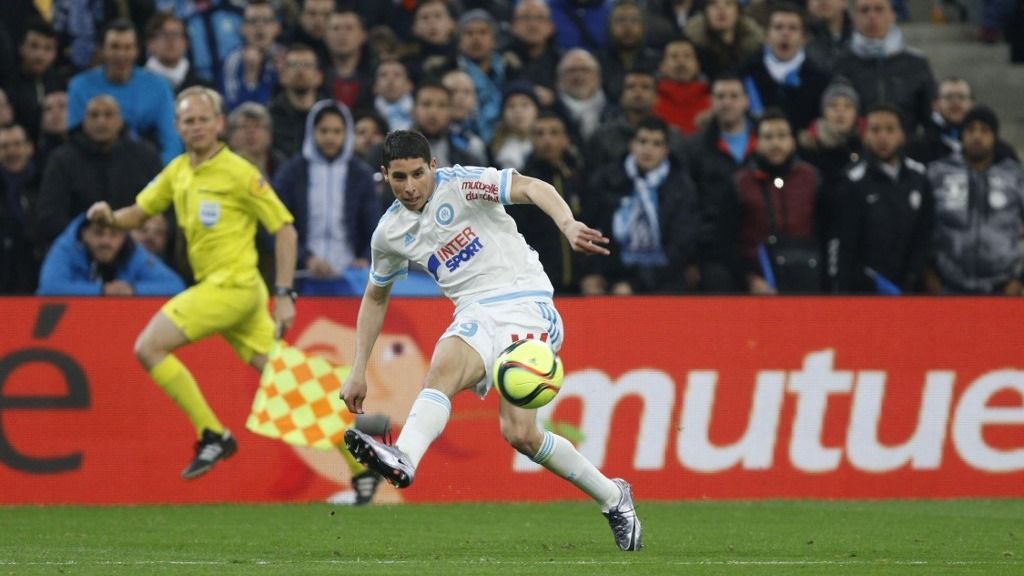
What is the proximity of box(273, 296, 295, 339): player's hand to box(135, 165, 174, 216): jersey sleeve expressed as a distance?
41.2 inches

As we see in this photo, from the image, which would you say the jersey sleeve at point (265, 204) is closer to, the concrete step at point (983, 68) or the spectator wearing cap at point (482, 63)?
the spectator wearing cap at point (482, 63)

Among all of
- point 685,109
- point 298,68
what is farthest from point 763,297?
point 298,68

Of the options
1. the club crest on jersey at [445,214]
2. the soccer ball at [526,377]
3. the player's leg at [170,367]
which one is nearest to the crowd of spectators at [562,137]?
the player's leg at [170,367]

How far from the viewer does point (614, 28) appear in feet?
55.0

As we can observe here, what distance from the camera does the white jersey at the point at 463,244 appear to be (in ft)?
30.4

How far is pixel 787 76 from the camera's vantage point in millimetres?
16453

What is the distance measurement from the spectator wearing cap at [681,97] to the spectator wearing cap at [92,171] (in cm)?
475

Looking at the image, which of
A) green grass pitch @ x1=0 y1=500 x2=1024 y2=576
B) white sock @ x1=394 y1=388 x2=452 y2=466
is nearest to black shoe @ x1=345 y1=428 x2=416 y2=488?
white sock @ x1=394 y1=388 x2=452 y2=466

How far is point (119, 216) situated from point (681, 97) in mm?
6119

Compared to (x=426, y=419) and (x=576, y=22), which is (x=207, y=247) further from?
(x=576, y=22)

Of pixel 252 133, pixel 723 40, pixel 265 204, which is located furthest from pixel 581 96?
pixel 265 204

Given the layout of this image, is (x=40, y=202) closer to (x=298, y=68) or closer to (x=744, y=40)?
(x=298, y=68)

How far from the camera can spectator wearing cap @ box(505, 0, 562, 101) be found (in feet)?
54.9

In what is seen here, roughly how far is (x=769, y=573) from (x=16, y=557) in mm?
3685
